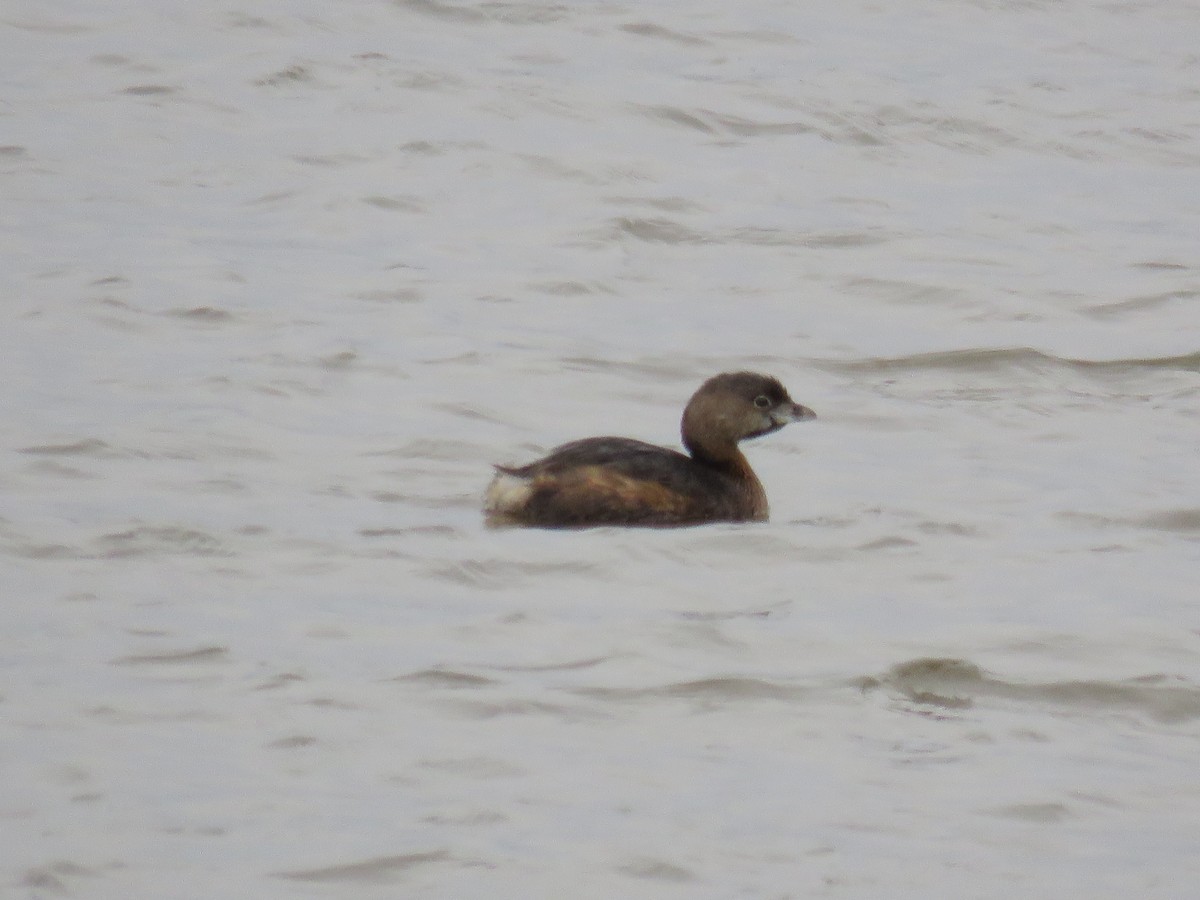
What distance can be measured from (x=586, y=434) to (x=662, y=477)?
1.40m

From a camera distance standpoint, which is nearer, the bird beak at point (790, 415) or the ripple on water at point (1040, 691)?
the ripple on water at point (1040, 691)

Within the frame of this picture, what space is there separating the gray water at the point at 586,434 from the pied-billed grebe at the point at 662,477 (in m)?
0.12

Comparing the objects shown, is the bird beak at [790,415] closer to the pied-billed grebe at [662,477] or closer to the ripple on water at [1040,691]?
the pied-billed grebe at [662,477]

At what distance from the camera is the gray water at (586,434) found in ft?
18.4

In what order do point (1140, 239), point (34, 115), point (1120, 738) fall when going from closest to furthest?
point (1120, 738), point (1140, 239), point (34, 115)

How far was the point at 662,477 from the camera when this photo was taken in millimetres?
8086

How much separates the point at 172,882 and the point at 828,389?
561 cm

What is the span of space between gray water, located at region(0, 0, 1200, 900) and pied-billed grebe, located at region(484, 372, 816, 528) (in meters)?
0.12

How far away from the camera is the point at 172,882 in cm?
509

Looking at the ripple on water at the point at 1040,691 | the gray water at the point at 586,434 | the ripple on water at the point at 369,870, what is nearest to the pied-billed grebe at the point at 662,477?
the gray water at the point at 586,434

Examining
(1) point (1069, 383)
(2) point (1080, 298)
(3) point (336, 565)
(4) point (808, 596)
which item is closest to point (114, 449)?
(3) point (336, 565)

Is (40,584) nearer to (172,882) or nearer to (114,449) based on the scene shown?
(114,449)

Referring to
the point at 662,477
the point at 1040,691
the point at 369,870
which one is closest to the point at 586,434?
the point at 662,477

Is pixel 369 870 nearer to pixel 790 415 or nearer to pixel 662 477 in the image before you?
pixel 662 477
